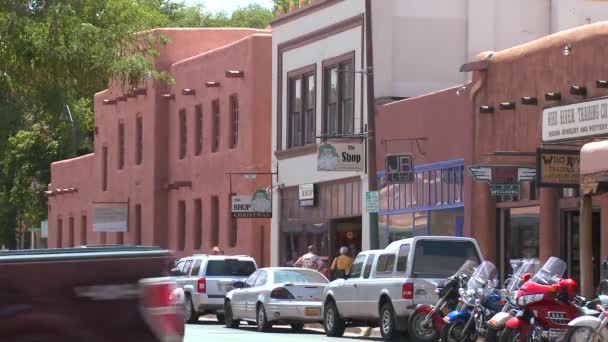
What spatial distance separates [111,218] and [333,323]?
27465 millimetres

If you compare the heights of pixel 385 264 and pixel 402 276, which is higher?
pixel 385 264

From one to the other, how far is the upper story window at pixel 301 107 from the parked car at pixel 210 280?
6459 mm

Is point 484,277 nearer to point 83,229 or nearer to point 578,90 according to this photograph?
point 578,90

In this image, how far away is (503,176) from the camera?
2991 cm

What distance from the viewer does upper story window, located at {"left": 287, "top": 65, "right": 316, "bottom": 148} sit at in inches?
1619

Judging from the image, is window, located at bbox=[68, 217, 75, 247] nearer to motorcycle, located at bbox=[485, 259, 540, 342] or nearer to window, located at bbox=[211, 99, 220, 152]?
window, located at bbox=[211, 99, 220, 152]

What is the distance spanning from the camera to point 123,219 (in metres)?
54.8

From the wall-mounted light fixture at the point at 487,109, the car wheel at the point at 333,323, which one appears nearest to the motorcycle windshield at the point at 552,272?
the car wheel at the point at 333,323

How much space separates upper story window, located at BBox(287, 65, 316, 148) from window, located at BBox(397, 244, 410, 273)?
1468cm

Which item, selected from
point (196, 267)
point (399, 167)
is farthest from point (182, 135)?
point (399, 167)

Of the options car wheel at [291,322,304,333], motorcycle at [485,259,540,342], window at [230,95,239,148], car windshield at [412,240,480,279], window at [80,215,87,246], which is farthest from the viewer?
window at [80,215,87,246]

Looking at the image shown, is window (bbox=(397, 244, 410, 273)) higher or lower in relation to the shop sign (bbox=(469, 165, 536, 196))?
lower

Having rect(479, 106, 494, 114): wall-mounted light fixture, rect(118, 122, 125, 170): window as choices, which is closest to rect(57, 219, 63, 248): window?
rect(118, 122, 125, 170): window

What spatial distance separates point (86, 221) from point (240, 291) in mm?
29506
